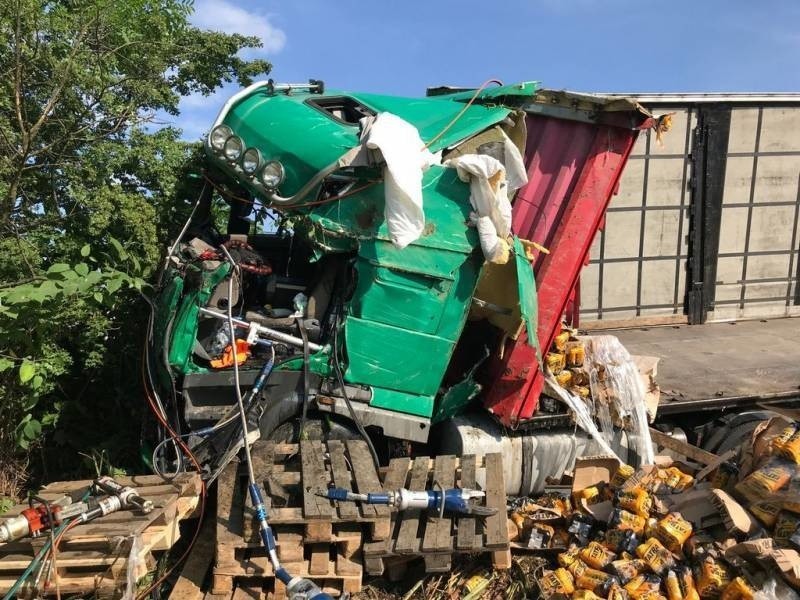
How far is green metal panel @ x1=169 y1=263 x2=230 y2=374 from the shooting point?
3957mm

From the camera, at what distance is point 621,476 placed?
172 inches

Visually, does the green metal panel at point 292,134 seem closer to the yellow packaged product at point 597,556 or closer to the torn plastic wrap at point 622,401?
the torn plastic wrap at point 622,401

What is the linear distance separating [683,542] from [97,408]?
4592mm

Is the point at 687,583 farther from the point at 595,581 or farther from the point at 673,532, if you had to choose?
the point at 595,581

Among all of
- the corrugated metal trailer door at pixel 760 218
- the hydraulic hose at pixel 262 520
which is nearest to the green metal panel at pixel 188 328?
the hydraulic hose at pixel 262 520

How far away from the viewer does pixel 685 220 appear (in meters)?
7.62

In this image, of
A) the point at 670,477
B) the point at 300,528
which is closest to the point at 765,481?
the point at 670,477

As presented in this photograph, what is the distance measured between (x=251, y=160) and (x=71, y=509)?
7.35 feet

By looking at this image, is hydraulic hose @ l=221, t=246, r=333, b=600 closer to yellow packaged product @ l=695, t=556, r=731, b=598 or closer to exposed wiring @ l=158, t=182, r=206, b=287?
exposed wiring @ l=158, t=182, r=206, b=287

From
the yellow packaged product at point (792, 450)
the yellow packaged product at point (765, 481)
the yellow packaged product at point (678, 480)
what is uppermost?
the yellow packaged product at point (792, 450)

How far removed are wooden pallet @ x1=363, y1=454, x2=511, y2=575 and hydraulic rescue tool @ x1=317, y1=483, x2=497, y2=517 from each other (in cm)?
6

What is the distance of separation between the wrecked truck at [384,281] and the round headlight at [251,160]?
0.04 feet

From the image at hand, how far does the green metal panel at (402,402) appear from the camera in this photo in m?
4.17

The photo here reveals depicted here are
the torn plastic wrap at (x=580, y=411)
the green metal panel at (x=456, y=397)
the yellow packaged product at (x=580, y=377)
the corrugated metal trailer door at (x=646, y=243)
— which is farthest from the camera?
the corrugated metal trailer door at (x=646, y=243)
